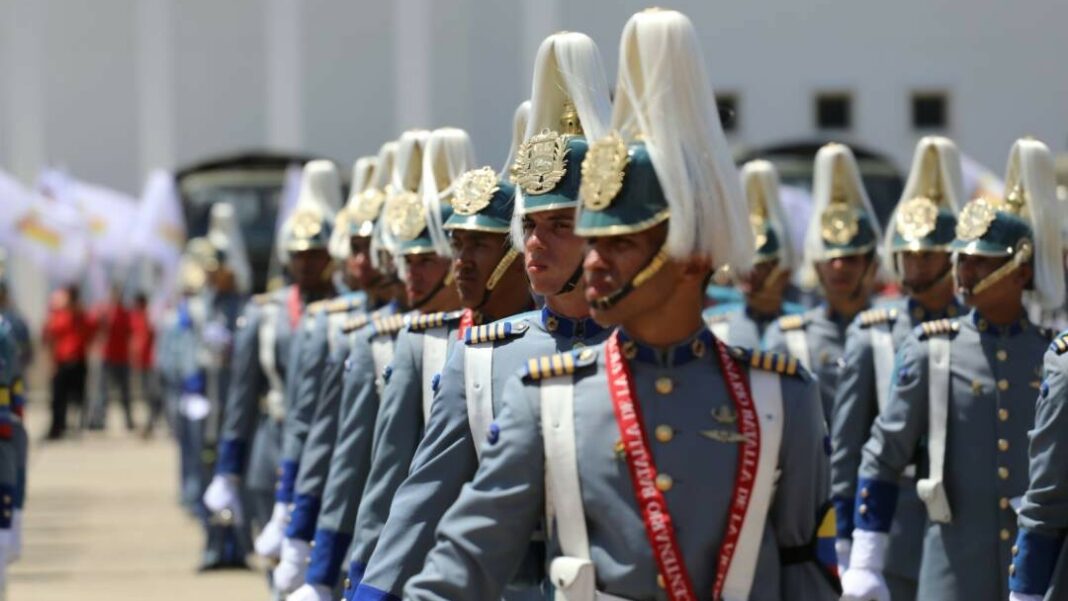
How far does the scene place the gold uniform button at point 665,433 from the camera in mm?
4699

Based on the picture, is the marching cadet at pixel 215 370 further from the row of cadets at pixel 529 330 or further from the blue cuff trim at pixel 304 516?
the row of cadets at pixel 529 330

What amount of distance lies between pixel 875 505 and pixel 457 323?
6.13ft

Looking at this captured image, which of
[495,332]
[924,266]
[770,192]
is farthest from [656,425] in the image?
[770,192]

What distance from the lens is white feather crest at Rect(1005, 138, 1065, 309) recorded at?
8.05m

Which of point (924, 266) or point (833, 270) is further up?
point (924, 266)

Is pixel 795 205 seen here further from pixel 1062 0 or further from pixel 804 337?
pixel 1062 0

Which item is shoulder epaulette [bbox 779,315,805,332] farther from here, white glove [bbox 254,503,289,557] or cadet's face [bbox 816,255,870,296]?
white glove [bbox 254,503,289,557]

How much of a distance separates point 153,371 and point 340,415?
75.4 ft

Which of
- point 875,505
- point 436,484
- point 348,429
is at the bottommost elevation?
point 875,505

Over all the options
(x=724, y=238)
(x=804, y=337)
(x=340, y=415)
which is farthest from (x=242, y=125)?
(x=724, y=238)

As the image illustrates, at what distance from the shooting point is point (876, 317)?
31.9ft

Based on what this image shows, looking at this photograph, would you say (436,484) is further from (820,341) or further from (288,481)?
(820,341)

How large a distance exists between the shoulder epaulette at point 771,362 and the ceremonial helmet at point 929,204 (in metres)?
4.73

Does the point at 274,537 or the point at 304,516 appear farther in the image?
the point at 274,537
